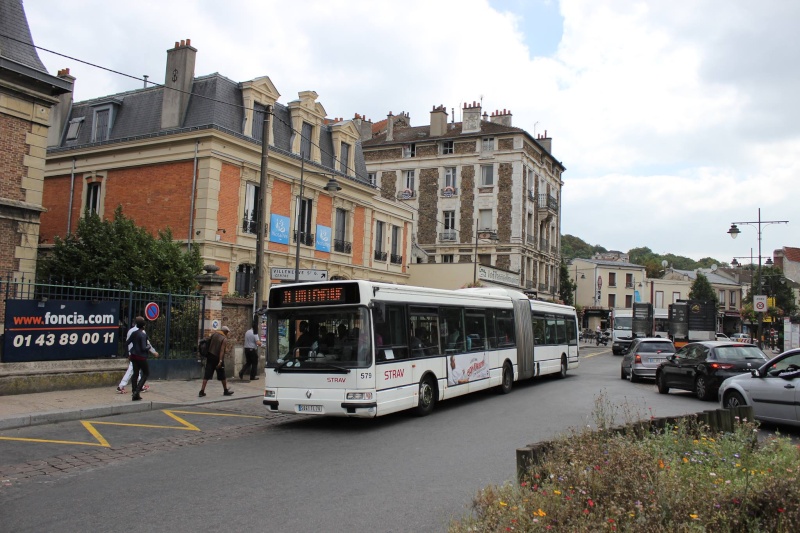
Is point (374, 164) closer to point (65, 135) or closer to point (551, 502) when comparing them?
point (65, 135)

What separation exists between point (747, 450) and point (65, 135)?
31.3 meters

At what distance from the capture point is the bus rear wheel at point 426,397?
12931 mm

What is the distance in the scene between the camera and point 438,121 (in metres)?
54.4

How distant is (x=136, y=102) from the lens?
2806cm

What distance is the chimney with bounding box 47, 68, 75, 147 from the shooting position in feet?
96.4

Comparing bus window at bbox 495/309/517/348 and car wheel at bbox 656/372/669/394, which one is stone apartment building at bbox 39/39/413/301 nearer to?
bus window at bbox 495/309/517/348

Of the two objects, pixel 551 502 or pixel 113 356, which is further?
pixel 113 356

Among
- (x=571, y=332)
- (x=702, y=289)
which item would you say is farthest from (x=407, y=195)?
(x=702, y=289)

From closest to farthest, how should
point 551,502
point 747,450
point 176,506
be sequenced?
point 551,502 → point 747,450 → point 176,506

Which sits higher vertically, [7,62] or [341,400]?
[7,62]

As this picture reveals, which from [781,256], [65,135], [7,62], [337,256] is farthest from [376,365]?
[781,256]

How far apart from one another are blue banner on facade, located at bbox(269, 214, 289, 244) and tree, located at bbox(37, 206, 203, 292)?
5.25 metres

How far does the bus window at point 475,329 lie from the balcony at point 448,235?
1469 inches

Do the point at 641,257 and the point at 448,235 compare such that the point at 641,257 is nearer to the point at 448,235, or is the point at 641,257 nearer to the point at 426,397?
the point at 448,235
